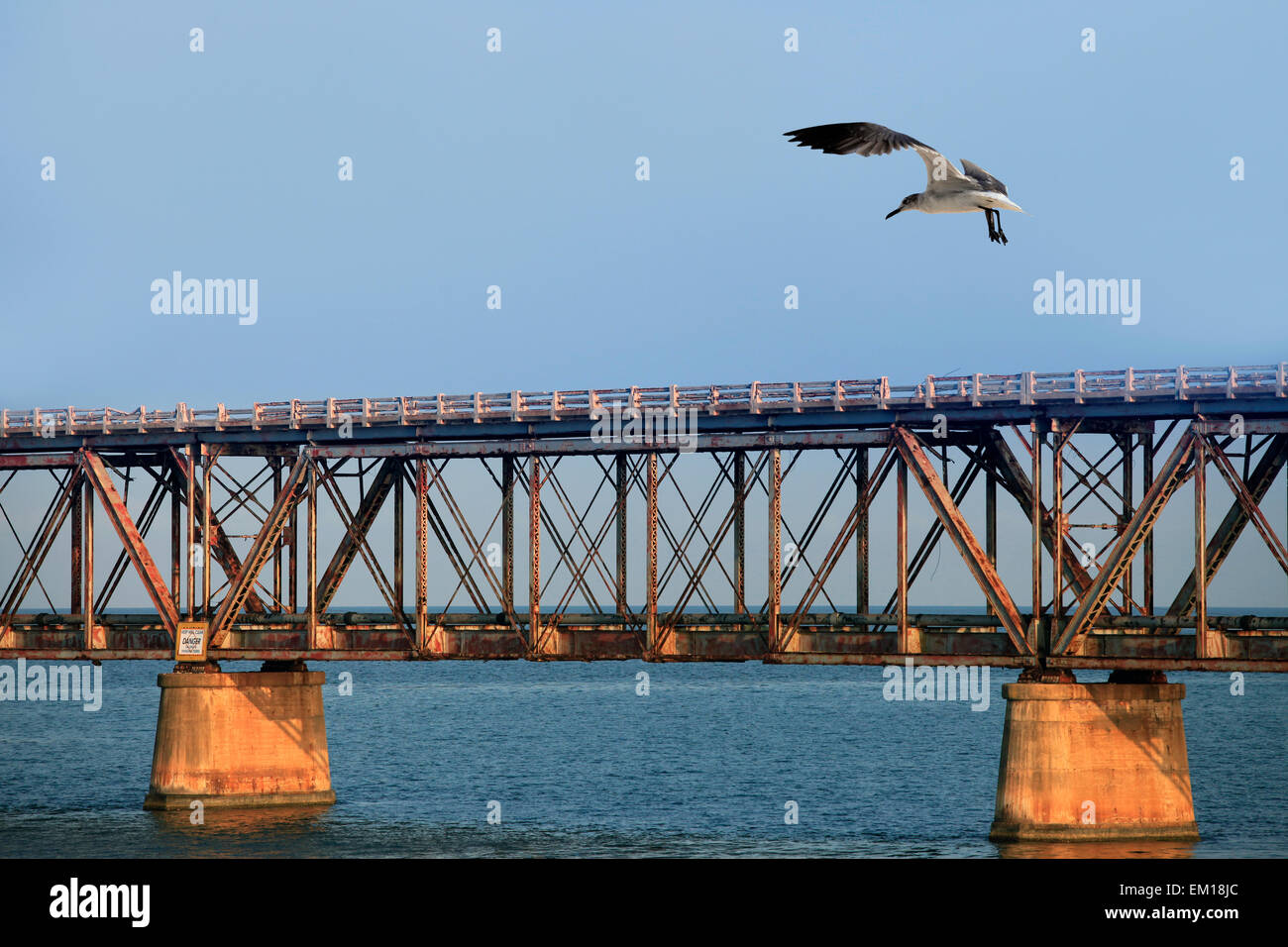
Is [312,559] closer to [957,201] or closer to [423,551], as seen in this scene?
[423,551]

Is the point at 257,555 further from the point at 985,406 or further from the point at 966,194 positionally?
the point at 966,194

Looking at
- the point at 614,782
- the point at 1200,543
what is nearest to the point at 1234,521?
the point at 1200,543

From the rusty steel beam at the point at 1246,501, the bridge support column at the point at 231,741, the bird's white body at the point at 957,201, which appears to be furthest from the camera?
the bridge support column at the point at 231,741

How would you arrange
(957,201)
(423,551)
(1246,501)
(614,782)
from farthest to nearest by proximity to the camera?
1. (614,782)
2. (423,551)
3. (1246,501)
4. (957,201)

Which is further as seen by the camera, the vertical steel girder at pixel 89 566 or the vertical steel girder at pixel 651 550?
the vertical steel girder at pixel 89 566

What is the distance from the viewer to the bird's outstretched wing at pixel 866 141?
22531 millimetres

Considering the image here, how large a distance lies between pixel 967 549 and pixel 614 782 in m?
37.6

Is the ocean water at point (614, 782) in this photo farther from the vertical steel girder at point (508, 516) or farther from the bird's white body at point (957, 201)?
the bird's white body at point (957, 201)

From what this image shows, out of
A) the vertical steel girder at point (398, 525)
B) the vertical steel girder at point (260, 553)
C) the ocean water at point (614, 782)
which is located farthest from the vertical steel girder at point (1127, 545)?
the vertical steel girder at point (260, 553)

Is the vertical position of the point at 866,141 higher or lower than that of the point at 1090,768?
higher

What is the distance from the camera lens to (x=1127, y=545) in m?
46.0

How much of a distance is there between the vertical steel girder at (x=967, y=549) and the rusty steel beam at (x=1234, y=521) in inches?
158

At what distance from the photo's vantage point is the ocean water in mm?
53531
